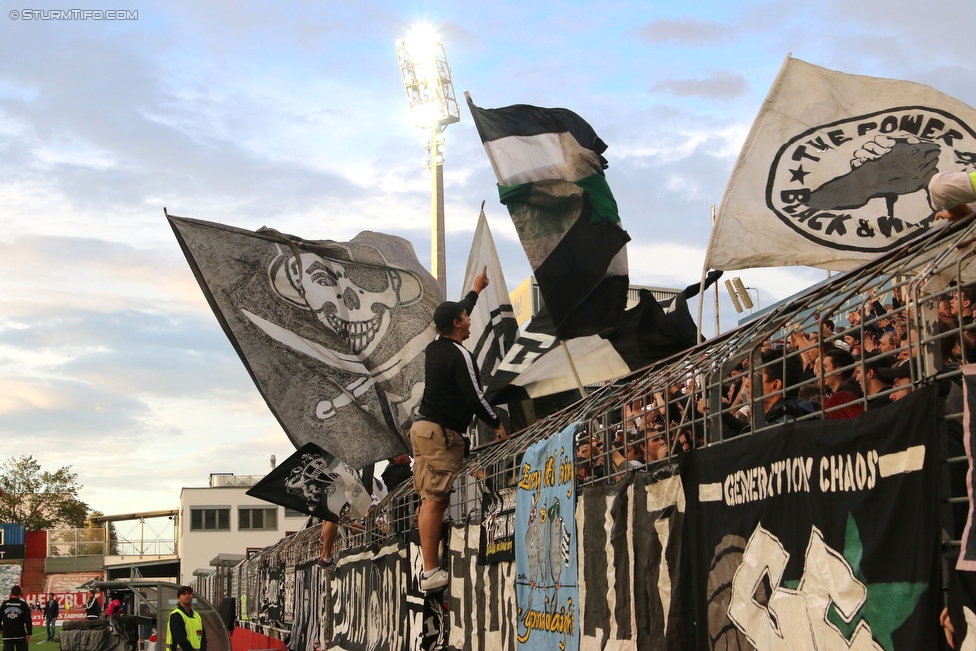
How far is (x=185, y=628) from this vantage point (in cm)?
1510

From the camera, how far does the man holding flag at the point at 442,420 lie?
28.6 ft

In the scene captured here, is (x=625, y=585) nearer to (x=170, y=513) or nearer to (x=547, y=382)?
(x=547, y=382)

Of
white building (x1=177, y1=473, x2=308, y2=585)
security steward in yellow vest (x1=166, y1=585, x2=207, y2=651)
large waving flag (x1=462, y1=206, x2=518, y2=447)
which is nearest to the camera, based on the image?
large waving flag (x1=462, y1=206, x2=518, y2=447)

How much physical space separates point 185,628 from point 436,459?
782cm

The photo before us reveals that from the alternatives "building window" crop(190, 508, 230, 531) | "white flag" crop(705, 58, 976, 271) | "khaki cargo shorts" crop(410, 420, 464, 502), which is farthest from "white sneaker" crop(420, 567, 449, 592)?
"building window" crop(190, 508, 230, 531)

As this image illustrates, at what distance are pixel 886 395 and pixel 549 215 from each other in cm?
611

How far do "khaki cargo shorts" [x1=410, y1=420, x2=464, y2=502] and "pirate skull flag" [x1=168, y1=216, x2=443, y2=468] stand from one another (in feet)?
13.0

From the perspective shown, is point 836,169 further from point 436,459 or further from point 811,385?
point 436,459

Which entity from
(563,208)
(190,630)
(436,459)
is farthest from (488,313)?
(190,630)

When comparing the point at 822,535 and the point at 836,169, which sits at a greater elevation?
the point at 836,169

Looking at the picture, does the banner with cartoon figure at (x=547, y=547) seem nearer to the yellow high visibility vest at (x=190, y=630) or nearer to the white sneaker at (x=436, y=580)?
the white sneaker at (x=436, y=580)

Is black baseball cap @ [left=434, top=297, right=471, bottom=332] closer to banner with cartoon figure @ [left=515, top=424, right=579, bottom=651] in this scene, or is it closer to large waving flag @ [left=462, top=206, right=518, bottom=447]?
banner with cartoon figure @ [left=515, top=424, right=579, bottom=651]

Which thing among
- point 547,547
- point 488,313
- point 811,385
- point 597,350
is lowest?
point 547,547

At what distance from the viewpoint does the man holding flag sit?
8.71 m
